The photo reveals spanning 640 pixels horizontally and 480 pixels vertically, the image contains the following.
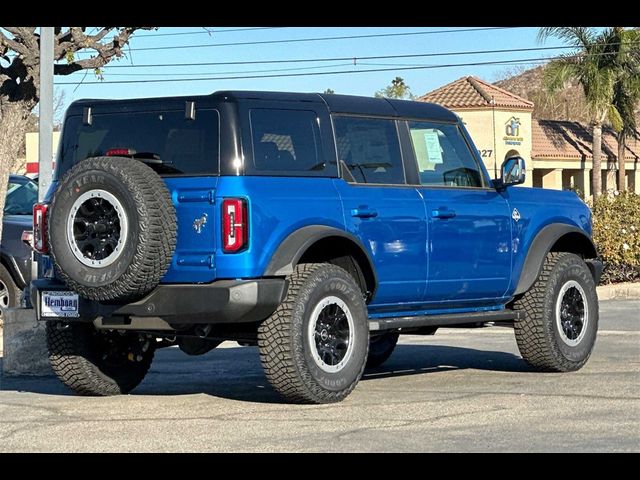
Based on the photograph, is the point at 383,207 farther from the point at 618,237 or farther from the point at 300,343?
the point at 618,237

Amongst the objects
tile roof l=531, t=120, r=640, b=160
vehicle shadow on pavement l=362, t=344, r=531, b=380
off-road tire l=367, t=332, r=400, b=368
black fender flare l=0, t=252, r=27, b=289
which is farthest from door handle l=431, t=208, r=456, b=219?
tile roof l=531, t=120, r=640, b=160

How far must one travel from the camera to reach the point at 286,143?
9508 millimetres

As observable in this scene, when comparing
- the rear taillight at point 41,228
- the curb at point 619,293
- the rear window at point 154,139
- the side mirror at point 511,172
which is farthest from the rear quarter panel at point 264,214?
the curb at point 619,293

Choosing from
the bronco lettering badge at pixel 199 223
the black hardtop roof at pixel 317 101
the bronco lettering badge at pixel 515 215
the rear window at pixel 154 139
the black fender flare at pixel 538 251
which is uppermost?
the black hardtop roof at pixel 317 101

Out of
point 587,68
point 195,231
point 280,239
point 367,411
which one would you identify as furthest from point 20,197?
point 587,68

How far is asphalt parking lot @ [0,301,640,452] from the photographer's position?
7.67 metres

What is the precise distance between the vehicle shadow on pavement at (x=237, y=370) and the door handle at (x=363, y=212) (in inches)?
54.5

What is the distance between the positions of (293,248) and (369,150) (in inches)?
54.1

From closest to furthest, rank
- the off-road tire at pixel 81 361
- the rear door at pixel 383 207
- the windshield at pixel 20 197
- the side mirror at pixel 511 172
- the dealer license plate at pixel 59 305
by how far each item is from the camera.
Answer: the dealer license plate at pixel 59 305 < the rear door at pixel 383 207 < the off-road tire at pixel 81 361 < the side mirror at pixel 511 172 < the windshield at pixel 20 197

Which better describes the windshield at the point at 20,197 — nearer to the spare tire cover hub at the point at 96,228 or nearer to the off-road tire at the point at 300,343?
the spare tire cover hub at the point at 96,228

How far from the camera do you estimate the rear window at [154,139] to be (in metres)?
9.18

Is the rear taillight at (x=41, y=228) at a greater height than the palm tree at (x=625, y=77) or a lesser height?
lesser

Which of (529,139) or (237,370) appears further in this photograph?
(529,139)

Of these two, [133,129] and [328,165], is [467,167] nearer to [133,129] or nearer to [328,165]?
[328,165]
